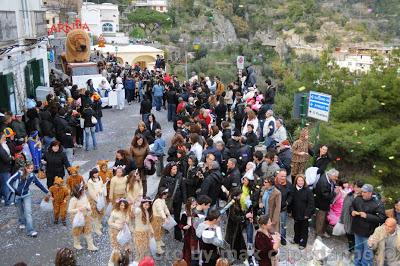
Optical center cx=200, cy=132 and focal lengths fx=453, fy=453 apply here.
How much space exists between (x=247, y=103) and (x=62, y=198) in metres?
7.38

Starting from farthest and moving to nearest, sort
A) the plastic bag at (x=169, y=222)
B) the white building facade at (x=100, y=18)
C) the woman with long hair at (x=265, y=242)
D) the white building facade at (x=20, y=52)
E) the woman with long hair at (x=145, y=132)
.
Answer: the white building facade at (x=100, y=18), the white building facade at (x=20, y=52), the woman with long hair at (x=145, y=132), the plastic bag at (x=169, y=222), the woman with long hair at (x=265, y=242)

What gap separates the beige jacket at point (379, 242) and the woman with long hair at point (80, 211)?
171 inches

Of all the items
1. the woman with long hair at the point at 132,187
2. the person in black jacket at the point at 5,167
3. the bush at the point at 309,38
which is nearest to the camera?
the woman with long hair at the point at 132,187

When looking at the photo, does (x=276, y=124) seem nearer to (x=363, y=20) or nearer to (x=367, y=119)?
(x=367, y=119)

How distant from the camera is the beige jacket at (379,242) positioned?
627 cm

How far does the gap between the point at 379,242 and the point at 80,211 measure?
4.51 meters

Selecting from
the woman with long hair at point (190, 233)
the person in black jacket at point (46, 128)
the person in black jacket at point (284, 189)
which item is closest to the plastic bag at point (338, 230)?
the person in black jacket at point (284, 189)

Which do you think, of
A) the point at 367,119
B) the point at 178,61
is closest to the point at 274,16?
the point at 178,61

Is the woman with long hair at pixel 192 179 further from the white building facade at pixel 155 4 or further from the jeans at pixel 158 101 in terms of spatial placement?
the white building facade at pixel 155 4

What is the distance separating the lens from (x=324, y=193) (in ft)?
25.4

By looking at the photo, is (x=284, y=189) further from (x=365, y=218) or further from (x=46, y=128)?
(x=46, y=128)

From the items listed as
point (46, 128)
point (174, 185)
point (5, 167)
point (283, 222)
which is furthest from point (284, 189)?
point (46, 128)

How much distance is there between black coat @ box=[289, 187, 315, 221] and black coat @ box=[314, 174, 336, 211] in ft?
1.34

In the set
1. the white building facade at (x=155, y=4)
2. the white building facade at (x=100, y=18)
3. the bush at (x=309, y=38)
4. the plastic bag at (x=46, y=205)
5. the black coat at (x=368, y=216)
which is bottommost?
the bush at (x=309, y=38)
